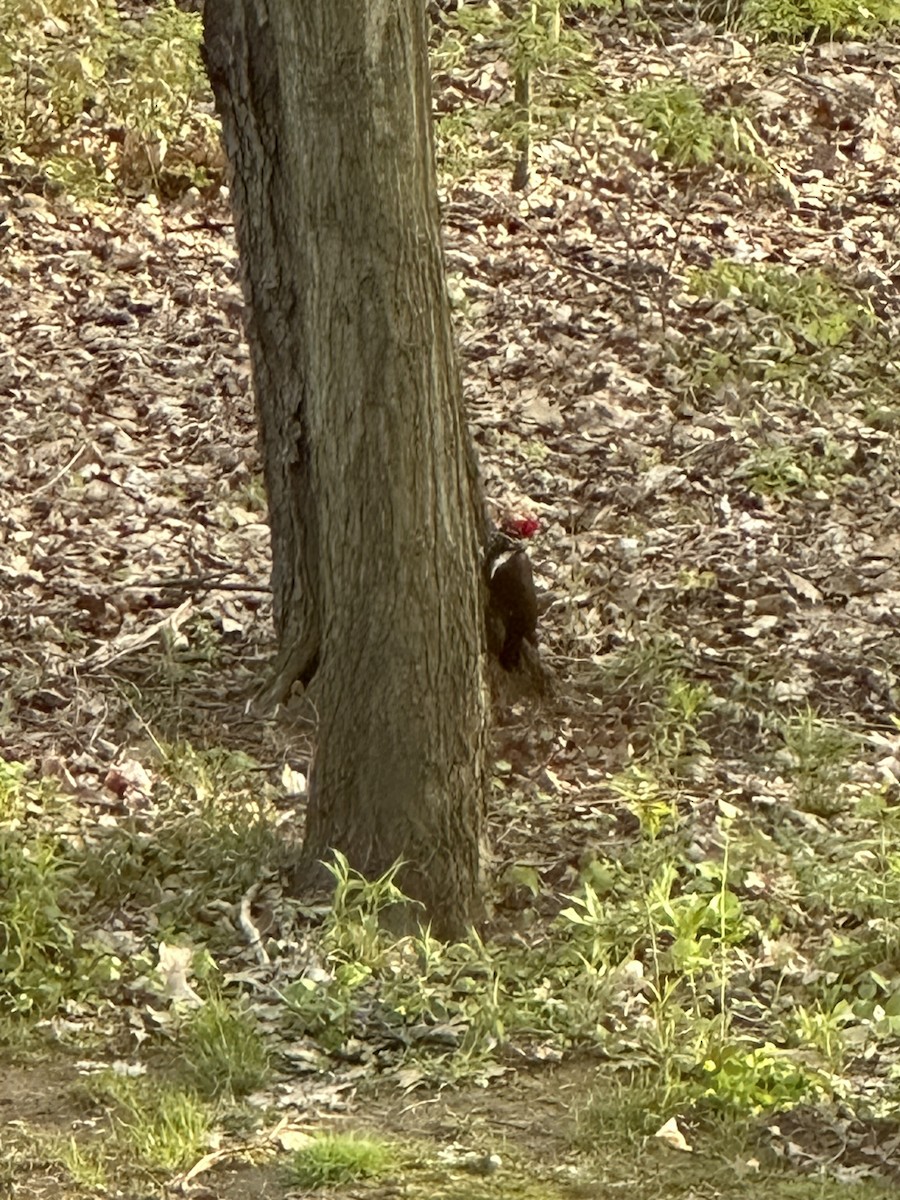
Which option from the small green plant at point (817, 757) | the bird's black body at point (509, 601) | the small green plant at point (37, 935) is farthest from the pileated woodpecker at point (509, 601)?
the small green plant at point (37, 935)

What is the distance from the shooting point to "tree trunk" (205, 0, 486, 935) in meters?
4.82

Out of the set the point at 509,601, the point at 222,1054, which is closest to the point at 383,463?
the point at 509,601

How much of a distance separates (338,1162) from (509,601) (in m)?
2.50

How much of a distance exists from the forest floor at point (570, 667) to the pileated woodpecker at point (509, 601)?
243mm

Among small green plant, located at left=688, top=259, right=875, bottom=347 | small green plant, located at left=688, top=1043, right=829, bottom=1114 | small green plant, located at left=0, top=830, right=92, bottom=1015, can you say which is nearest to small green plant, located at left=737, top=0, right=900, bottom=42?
small green plant, located at left=688, top=259, right=875, bottom=347

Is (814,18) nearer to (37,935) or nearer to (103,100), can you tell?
(103,100)

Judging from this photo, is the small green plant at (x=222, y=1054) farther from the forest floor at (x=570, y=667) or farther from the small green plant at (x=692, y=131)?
the small green plant at (x=692, y=131)

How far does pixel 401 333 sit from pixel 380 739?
1.14 meters

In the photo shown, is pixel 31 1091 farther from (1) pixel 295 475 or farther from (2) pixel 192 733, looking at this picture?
(1) pixel 295 475

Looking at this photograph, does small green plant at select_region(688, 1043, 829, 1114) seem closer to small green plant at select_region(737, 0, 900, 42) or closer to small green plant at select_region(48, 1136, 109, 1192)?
small green plant at select_region(48, 1136, 109, 1192)

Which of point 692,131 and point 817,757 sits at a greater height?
point 692,131

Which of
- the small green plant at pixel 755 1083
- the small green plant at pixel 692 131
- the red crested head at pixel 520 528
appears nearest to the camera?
the small green plant at pixel 755 1083

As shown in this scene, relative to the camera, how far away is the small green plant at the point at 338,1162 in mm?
4188

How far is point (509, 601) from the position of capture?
20.7ft
